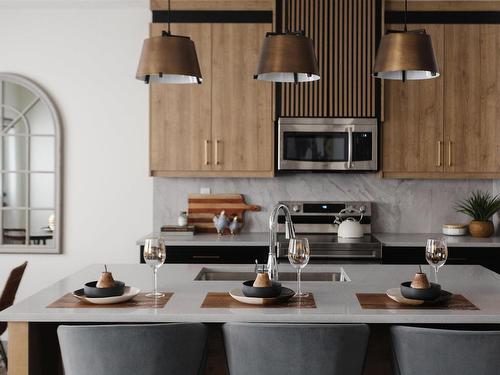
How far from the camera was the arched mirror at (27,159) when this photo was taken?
521 centimetres

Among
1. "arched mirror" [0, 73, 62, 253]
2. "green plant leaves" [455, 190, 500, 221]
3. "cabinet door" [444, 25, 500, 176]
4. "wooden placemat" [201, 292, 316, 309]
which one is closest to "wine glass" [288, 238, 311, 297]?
"wooden placemat" [201, 292, 316, 309]

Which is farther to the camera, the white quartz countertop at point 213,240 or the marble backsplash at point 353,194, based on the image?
the marble backsplash at point 353,194

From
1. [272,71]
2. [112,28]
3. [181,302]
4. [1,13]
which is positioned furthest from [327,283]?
[1,13]

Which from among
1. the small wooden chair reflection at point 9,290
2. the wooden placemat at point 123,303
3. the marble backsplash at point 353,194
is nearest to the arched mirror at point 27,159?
the marble backsplash at point 353,194

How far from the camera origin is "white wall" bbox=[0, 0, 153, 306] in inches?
205

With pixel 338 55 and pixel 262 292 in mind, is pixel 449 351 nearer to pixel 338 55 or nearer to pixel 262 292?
pixel 262 292

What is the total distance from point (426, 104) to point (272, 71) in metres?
2.57

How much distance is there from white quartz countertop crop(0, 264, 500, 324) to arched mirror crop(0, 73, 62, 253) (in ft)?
7.41

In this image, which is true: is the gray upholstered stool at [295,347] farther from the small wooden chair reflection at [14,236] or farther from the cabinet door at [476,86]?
the small wooden chair reflection at [14,236]

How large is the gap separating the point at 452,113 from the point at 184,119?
2.06m

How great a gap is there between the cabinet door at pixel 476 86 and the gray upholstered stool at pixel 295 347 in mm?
3197

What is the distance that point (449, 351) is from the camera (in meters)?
2.04

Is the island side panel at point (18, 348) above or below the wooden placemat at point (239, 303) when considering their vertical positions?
below

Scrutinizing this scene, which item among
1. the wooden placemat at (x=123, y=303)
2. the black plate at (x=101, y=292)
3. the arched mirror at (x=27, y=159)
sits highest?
the arched mirror at (x=27, y=159)
